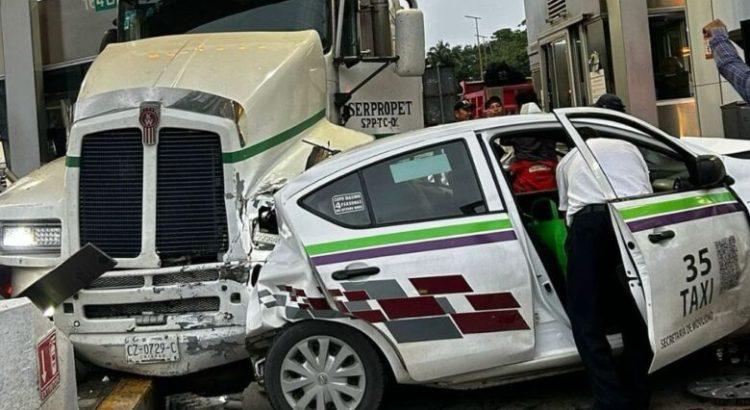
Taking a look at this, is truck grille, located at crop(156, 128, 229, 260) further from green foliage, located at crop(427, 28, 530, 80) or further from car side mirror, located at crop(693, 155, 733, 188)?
green foliage, located at crop(427, 28, 530, 80)

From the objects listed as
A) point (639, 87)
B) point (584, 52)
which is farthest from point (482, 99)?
point (639, 87)

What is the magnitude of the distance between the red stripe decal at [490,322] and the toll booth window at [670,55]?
346 inches

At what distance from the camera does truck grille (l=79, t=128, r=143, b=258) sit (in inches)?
205

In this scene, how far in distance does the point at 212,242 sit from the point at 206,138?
0.70 metres

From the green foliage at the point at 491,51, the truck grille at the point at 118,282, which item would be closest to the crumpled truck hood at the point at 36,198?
the truck grille at the point at 118,282

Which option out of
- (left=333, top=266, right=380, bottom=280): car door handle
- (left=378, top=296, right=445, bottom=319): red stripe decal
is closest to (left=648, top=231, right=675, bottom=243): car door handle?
(left=378, top=296, right=445, bottom=319): red stripe decal

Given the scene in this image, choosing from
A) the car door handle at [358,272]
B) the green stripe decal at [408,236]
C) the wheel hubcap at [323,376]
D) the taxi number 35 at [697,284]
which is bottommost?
the wheel hubcap at [323,376]

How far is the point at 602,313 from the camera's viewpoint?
440cm

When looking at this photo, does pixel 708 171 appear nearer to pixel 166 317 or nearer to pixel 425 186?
pixel 425 186

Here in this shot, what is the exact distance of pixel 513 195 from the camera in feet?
15.1

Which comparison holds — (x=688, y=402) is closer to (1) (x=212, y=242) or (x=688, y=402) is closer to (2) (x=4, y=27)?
(1) (x=212, y=242)

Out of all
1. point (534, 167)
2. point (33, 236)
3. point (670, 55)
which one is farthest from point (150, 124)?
point (670, 55)

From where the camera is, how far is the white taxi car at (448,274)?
14.5ft

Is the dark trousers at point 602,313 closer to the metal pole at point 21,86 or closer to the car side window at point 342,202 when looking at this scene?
the car side window at point 342,202
